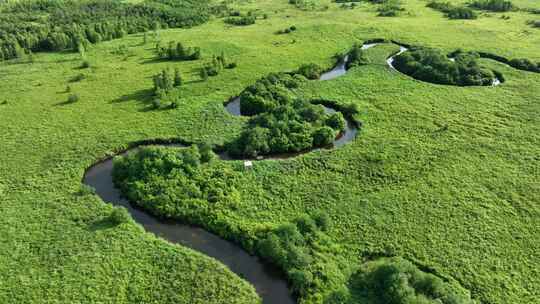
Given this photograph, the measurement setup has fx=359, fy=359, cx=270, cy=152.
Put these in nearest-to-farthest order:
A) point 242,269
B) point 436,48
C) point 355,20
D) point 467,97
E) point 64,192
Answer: point 242,269 < point 64,192 < point 467,97 < point 436,48 < point 355,20

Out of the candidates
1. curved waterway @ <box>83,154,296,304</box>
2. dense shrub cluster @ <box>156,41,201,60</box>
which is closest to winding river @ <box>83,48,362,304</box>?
curved waterway @ <box>83,154,296,304</box>

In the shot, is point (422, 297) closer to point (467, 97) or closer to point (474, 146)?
point (474, 146)

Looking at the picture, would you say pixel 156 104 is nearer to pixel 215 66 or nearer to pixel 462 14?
pixel 215 66

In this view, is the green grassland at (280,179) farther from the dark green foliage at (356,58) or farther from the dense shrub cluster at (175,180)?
the dense shrub cluster at (175,180)

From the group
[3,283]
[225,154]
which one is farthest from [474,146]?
[3,283]

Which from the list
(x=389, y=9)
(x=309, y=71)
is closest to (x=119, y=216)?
(x=309, y=71)


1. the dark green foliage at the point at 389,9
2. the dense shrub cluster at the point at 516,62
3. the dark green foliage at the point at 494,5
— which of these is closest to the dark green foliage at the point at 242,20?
the dark green foliage at the point at 389,9
